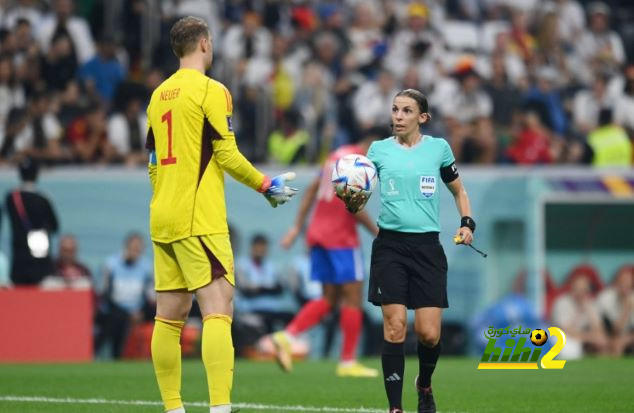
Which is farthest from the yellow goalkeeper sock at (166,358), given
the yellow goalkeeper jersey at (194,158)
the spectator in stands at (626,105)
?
the spectator in stands at (626,105)

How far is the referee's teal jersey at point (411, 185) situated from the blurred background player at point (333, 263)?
509 cm

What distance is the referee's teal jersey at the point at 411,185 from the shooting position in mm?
9500

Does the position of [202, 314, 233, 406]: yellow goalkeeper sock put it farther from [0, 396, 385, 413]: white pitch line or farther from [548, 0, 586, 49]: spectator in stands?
[548, 0, 586, 49]: spectator in stands

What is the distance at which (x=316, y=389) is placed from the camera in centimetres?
1261

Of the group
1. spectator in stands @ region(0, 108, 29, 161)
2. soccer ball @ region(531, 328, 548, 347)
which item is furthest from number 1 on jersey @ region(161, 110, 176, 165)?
spectator in stands @ region(0, 108, 29, 161)

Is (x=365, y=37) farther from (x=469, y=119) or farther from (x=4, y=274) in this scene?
(x=4, y=274)

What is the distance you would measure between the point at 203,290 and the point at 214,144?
34.9 inches

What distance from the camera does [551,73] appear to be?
23391mm

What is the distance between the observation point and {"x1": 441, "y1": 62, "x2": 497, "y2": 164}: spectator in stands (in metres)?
20.7

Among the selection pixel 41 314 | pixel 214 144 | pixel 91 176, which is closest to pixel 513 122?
pixel 91 176

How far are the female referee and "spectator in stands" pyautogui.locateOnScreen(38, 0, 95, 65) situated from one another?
12059 mm

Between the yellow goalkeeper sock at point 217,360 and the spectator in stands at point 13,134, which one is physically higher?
the spectator in stands at point 13,134

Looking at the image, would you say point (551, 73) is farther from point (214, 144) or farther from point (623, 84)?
point (214, 144)

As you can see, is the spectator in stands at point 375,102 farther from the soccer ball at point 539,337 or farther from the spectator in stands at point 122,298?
the soccer ball at point 539,337
